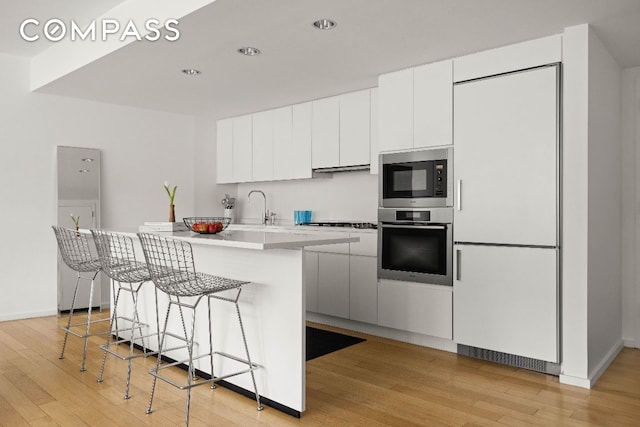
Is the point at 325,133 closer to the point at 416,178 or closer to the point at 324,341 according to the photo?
the point at 416,178

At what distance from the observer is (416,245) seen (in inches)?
161

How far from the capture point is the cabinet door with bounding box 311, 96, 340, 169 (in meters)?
5.10

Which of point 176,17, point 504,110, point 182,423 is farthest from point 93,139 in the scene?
point 504,110

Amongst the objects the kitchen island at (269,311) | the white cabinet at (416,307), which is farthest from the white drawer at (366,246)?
the kitchen island at (269,311)

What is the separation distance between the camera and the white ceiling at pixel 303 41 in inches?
119

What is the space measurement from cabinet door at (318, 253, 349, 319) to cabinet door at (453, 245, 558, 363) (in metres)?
1.16

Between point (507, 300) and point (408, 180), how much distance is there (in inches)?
49.1

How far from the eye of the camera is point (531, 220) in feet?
11.4

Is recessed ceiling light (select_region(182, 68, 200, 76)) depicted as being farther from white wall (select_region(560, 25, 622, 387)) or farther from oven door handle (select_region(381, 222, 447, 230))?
white wall (select_region(560, 25, 622, 387))

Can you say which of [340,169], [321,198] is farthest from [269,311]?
[321,198]

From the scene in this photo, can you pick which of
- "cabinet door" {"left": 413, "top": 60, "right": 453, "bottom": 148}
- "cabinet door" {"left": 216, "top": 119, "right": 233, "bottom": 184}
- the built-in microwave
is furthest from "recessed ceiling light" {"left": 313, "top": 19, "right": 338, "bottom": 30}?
"cabinet door" {"left": 216, "top": 119, "right": 233, "bottom": 184}

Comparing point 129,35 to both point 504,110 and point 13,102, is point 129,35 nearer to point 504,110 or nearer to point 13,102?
point 13,102

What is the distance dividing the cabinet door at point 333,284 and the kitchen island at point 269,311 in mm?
1673

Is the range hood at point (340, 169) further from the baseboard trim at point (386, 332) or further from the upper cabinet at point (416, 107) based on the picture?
the baseboard trim at point (386, 332)
